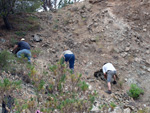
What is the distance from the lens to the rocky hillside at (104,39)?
738 cm

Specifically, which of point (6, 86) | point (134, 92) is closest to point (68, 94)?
point (6, 86)

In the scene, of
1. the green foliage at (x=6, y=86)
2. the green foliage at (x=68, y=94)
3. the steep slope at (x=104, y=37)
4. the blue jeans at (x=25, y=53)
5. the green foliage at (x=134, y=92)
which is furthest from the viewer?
the steep slope at (x=104, y=37)

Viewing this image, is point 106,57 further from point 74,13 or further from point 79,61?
point 74,13

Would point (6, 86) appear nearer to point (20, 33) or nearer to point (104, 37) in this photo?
point (20, 33)

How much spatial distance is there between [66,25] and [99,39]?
7.12 ft

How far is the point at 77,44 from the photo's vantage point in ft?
29.6

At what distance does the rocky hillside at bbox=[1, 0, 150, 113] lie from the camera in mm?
7383

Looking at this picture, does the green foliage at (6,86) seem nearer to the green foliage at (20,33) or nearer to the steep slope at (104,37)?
the steep slope at (104,37)

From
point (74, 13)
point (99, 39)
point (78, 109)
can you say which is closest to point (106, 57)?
point (99, 39)

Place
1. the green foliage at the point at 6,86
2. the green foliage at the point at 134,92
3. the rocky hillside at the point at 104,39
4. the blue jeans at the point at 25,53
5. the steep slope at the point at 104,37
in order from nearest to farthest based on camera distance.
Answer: the green foliage at the point at 6,86, the blue jeans at the point at 25,53, the green foliage at the point at 134,92, the rocky hillside at the point at 104,39, the steep slope at the point at 104,37

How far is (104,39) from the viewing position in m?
9.03

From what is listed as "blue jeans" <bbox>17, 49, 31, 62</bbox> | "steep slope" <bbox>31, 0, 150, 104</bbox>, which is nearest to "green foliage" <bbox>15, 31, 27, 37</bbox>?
"steep slope" <bbox>31, 0, 150, 104</bbox>

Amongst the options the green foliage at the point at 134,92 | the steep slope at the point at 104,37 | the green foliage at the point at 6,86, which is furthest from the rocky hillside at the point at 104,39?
the green foliage at the point at 6,86

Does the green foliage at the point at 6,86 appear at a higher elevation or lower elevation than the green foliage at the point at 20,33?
lower
